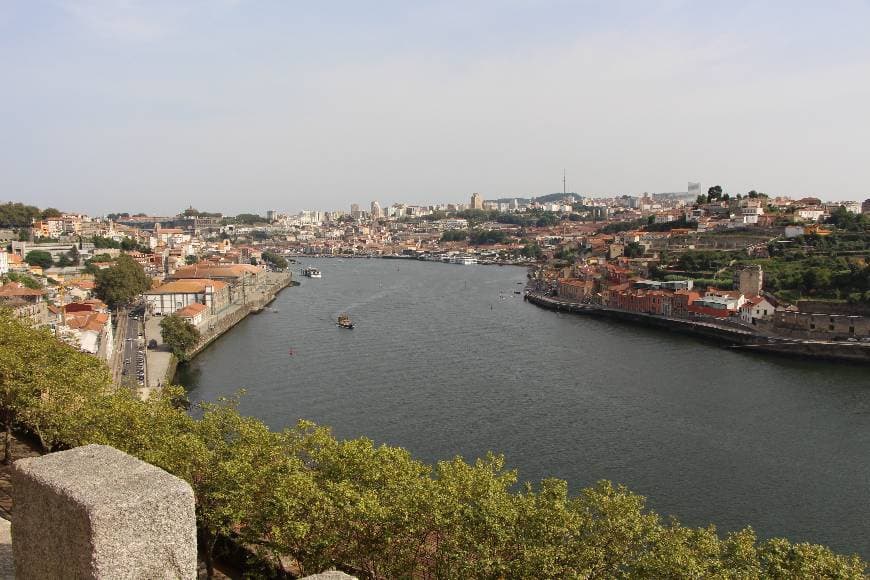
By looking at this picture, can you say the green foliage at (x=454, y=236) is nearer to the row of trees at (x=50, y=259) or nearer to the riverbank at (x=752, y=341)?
the row of trees at (x=50, y=259)

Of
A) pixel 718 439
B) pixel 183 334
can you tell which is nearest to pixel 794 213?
pixel 718 439

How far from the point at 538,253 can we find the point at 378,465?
122 ft

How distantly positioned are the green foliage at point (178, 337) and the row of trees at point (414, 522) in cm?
868

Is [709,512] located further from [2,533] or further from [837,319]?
[837,319]

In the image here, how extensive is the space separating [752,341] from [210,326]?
464 inches

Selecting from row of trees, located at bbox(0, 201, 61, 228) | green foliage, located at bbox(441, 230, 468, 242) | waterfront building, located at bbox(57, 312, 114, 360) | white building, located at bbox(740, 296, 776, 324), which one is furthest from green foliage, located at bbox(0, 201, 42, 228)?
green foliage, located at bbox(441, 230, 468, 242)

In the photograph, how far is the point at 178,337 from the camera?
12.5 meters

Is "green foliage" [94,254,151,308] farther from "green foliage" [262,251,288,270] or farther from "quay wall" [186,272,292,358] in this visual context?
"green foliage" [262,251,288,270]

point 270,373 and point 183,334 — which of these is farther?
point 183,334

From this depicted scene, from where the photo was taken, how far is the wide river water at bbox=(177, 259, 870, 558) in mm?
6699

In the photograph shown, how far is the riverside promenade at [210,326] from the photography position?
10766mm

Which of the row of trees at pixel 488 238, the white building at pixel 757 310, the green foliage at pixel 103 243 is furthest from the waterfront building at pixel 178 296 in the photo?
the row of trees at pixel 488 238

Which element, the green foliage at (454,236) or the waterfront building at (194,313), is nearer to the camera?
the waterfront building at (194,313)

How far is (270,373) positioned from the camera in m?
11.6
